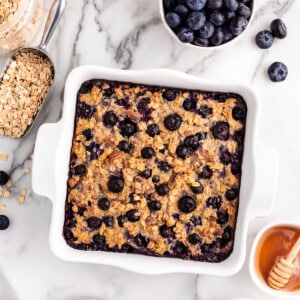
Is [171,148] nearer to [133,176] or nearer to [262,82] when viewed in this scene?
[133,176]

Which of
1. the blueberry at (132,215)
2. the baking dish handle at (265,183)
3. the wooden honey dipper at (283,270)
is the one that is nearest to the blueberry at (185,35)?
the baking dish handle at (265,183)

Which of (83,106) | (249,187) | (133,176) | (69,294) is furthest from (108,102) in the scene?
(69,294)

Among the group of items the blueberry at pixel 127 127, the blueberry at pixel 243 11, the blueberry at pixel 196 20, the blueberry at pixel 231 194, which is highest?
the blueberry at pixel 243 11

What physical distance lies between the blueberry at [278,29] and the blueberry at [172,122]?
367mm

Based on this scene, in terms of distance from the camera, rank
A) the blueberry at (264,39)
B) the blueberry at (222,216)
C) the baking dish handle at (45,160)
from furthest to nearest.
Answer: the blueberry at (264,39), the blueberry at (222,216), the baking dish handle at (45,160)

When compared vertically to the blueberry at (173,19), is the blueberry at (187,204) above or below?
below

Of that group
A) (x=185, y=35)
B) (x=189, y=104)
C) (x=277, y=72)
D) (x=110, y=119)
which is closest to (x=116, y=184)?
(x=110, y=119)

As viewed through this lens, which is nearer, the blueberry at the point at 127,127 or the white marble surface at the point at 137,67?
the blueberry at the point at 127,127

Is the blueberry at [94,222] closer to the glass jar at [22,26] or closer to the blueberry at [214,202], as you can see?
the blueberry at [214,202]

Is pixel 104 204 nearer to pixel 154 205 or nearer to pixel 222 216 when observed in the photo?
pixel 154 205

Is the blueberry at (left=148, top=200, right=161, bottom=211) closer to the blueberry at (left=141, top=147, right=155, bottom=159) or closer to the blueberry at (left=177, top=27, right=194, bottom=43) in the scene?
the blueberry at (left=141, top=147, right=155, bottom=159)

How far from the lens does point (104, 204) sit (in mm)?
1803

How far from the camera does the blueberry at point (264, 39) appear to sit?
1933 millimetres

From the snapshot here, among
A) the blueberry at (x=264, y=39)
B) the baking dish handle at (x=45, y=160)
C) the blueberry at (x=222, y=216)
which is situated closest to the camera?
the baking dish handle at (x=45, y=160)
